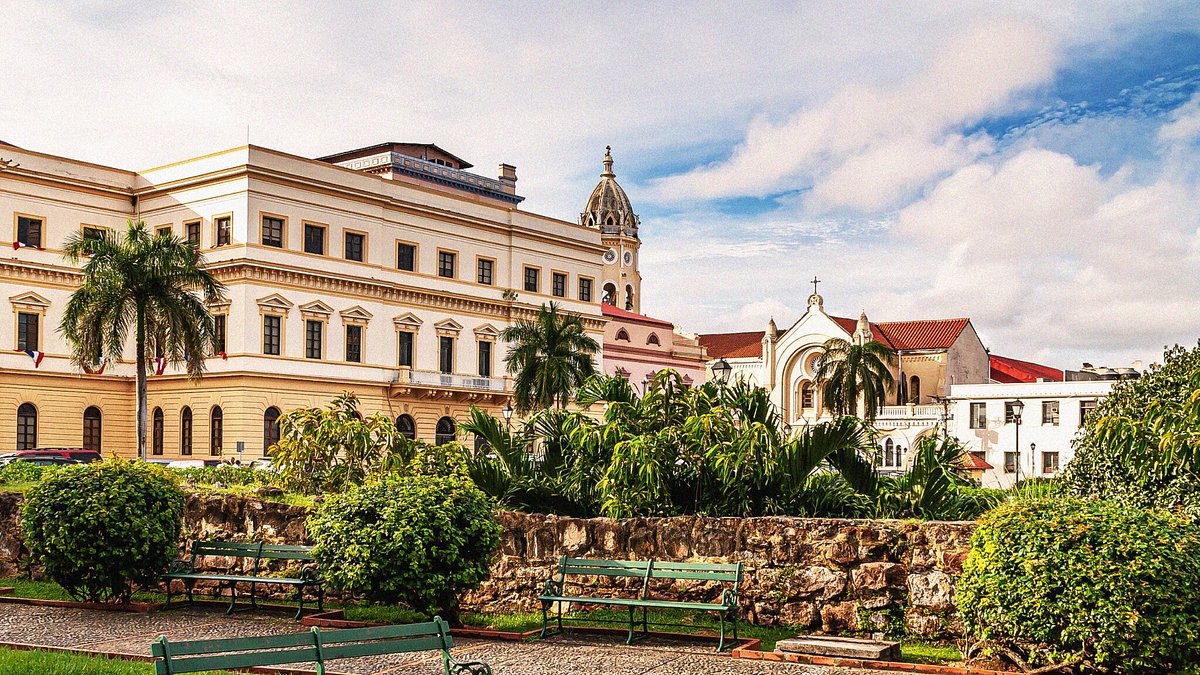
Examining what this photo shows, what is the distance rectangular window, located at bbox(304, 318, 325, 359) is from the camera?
5300 centimetres

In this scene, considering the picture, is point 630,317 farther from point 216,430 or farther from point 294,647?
Result: point 294,647

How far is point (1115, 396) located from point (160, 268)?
3085 cm

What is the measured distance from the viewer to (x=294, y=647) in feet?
26.3

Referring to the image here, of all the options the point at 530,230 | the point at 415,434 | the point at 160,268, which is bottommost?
the point at 415,434

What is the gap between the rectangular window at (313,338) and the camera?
53.0m

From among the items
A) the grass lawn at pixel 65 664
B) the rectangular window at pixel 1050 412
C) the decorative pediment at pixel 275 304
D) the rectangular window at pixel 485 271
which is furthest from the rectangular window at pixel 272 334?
the grass lawn at pixel 65 664

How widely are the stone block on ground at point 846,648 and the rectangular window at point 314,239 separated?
1774 inches

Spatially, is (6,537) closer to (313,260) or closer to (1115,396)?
(1115,396)

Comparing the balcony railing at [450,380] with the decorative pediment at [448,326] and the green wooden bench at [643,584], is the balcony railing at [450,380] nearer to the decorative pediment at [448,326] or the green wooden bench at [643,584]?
the decorative pediment at [448,326]

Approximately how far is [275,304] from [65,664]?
43121 mm

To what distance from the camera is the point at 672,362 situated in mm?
81312

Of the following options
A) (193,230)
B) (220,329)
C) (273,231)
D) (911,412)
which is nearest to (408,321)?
(273,231)

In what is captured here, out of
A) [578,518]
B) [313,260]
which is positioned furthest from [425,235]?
[578,518]

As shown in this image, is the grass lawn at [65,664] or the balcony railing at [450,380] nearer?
the grass lawn at [65,664]
